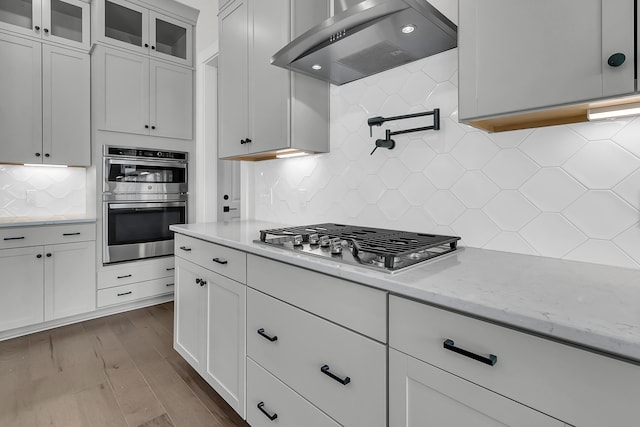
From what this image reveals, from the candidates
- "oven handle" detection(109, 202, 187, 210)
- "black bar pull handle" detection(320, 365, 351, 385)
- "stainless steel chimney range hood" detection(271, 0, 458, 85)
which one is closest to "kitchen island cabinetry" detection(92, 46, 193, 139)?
"oven handle" detection(109, 202, 187, 210)

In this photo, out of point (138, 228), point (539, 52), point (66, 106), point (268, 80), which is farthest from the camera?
point (138, 228)

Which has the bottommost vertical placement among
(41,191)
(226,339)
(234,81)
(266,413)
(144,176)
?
(266,413)

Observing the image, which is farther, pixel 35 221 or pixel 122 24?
pixel 122 24

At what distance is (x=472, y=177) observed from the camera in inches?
52.3

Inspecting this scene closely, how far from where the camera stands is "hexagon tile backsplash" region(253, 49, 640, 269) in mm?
1024

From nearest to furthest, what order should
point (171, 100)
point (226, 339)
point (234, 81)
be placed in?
point (226, 339), point (234, 81), point (171, 100)

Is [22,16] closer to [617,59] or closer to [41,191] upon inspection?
[41,191]

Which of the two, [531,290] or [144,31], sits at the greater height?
[144,31]

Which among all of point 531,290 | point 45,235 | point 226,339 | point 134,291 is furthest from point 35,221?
point 531,290

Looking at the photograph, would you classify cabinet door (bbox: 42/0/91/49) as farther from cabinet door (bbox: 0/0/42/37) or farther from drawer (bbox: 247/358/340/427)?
drawer (bbox: 247/358/340/427)

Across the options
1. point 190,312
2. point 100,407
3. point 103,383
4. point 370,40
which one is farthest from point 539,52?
point 103,383

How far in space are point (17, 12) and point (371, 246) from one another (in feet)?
12.2

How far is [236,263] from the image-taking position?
1531mm

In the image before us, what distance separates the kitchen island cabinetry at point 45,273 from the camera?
255 centimetres
